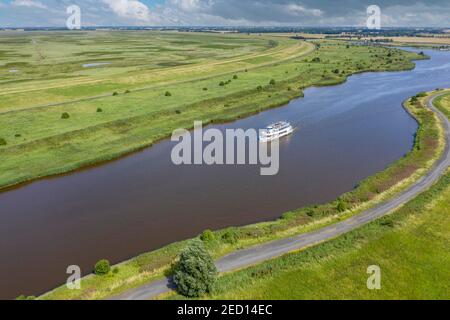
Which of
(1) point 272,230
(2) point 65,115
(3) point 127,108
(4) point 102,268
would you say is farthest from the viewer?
(3) point 127,108

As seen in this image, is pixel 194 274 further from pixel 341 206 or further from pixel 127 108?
pixel 127 108

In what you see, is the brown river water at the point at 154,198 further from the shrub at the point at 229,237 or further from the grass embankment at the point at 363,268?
the grass embankment at the point at 363,268

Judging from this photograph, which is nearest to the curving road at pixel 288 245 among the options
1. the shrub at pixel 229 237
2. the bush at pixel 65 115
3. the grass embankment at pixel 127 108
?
the shrub at pixel 229 237

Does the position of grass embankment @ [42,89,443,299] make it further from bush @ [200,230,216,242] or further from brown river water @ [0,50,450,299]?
brown river water @ [0,50,450,299]

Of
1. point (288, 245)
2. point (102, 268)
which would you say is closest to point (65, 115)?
point (102, 268)
